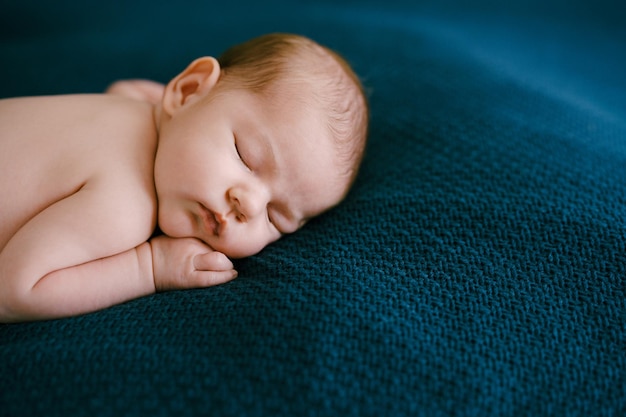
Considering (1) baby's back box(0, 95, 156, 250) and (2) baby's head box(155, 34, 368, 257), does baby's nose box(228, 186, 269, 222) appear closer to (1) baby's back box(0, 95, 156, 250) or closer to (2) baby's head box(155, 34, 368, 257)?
(2) baby's head box(155, 34, 368, 257)

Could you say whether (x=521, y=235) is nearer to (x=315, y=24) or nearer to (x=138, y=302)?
(x=138, y=302)

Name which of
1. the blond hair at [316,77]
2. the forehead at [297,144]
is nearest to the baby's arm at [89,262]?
the forehead at [297,144]

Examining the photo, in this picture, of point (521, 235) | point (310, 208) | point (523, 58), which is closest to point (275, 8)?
point (523, 58)

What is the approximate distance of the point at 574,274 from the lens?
957 mm

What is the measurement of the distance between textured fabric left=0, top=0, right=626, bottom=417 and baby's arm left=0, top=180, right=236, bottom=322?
1.6 inches

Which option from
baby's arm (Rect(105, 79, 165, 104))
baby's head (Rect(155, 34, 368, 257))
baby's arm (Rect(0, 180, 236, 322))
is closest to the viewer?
baby's arm (Rect(0, 180, 236, 322))

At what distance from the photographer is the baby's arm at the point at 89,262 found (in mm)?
903

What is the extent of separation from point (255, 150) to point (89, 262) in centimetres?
35

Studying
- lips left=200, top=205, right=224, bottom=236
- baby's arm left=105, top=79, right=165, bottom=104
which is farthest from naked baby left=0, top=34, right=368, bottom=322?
baby's arm left=105, top=79, right=165, bottom=104

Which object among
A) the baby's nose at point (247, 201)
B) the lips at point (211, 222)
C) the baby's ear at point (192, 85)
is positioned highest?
the baby's ear at point (192, 85)

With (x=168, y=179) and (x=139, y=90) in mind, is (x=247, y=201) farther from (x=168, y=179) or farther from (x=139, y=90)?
(x=139, y=90)

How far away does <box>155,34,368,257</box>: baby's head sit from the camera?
100 cm

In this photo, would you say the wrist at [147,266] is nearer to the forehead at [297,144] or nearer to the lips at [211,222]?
the lips at [211,222]

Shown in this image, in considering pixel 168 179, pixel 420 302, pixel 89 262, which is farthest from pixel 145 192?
pixel 420 302
